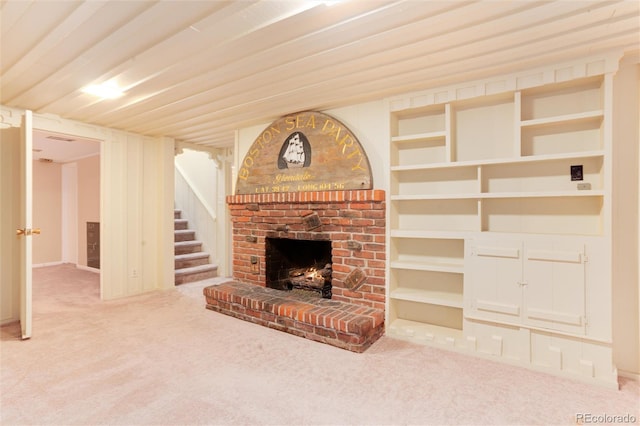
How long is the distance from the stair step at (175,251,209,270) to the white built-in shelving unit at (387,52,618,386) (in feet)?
12.0

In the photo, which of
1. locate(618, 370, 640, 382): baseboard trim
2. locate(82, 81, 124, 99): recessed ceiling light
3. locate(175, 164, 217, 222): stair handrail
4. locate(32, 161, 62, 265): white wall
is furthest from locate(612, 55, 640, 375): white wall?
locate(32, 161, 62, 265): white wall

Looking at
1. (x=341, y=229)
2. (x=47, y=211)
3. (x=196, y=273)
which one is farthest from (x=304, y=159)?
(x=47, y=211)

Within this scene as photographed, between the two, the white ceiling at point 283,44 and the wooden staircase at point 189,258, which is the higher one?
the white ceiling at point 283,44

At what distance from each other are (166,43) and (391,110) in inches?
73.6

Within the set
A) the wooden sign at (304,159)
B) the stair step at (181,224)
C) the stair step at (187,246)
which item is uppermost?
the wooden sign at (304,159)

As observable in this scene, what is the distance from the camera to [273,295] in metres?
3.20

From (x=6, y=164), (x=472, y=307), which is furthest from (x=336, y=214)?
(x=6, y=164)

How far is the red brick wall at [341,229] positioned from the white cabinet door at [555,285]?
1129 mm

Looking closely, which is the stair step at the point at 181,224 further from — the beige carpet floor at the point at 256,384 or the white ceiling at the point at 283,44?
the white ceiling at the point at 283,44

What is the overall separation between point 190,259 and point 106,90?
3.09 metres

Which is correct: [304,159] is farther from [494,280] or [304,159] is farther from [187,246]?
[187,246]

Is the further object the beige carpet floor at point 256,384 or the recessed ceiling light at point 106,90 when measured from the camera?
the recessed ceiling light at point 106,90

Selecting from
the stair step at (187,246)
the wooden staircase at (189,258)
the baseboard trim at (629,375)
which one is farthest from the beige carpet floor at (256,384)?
the stair step at (187,246)

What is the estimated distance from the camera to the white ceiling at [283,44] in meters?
1.60
